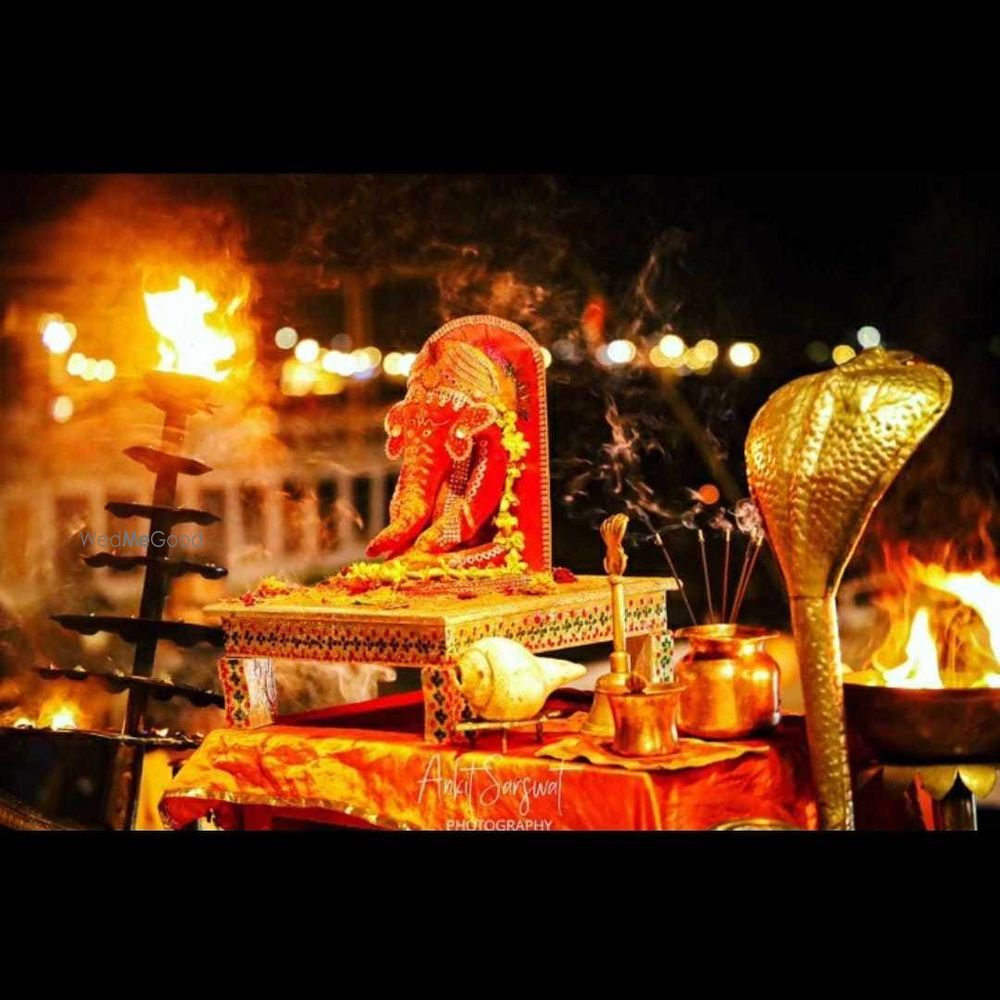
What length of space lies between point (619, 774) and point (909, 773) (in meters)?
0.74

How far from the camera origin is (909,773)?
3.41 meters

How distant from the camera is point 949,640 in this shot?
3662mm

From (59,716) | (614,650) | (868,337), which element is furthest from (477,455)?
(59,716)

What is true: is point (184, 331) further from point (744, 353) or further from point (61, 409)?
point (744, 353)

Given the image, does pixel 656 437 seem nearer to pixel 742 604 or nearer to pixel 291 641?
pixel 742 604

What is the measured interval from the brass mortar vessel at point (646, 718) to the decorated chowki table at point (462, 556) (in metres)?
0.65

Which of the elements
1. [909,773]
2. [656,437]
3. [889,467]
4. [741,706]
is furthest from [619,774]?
[656,437]

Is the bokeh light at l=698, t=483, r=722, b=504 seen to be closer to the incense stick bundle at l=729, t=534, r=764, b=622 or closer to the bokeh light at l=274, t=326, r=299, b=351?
the incense stick bundle at l=729, t=534, r=764, b=622

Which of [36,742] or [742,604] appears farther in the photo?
[742,604]

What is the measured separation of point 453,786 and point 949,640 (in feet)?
4.68

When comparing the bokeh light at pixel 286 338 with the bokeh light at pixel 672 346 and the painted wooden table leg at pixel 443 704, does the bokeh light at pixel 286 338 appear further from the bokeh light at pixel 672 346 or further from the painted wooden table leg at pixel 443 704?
the painted wooden table leg at pixel 443 704

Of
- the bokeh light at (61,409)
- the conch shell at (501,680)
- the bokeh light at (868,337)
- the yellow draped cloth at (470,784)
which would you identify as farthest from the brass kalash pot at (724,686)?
the bokeh light at (61,409)

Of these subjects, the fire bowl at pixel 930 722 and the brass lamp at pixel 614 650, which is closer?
the fire bowl at pixel 930 722

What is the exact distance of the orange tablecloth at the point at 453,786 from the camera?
11.2 ft
